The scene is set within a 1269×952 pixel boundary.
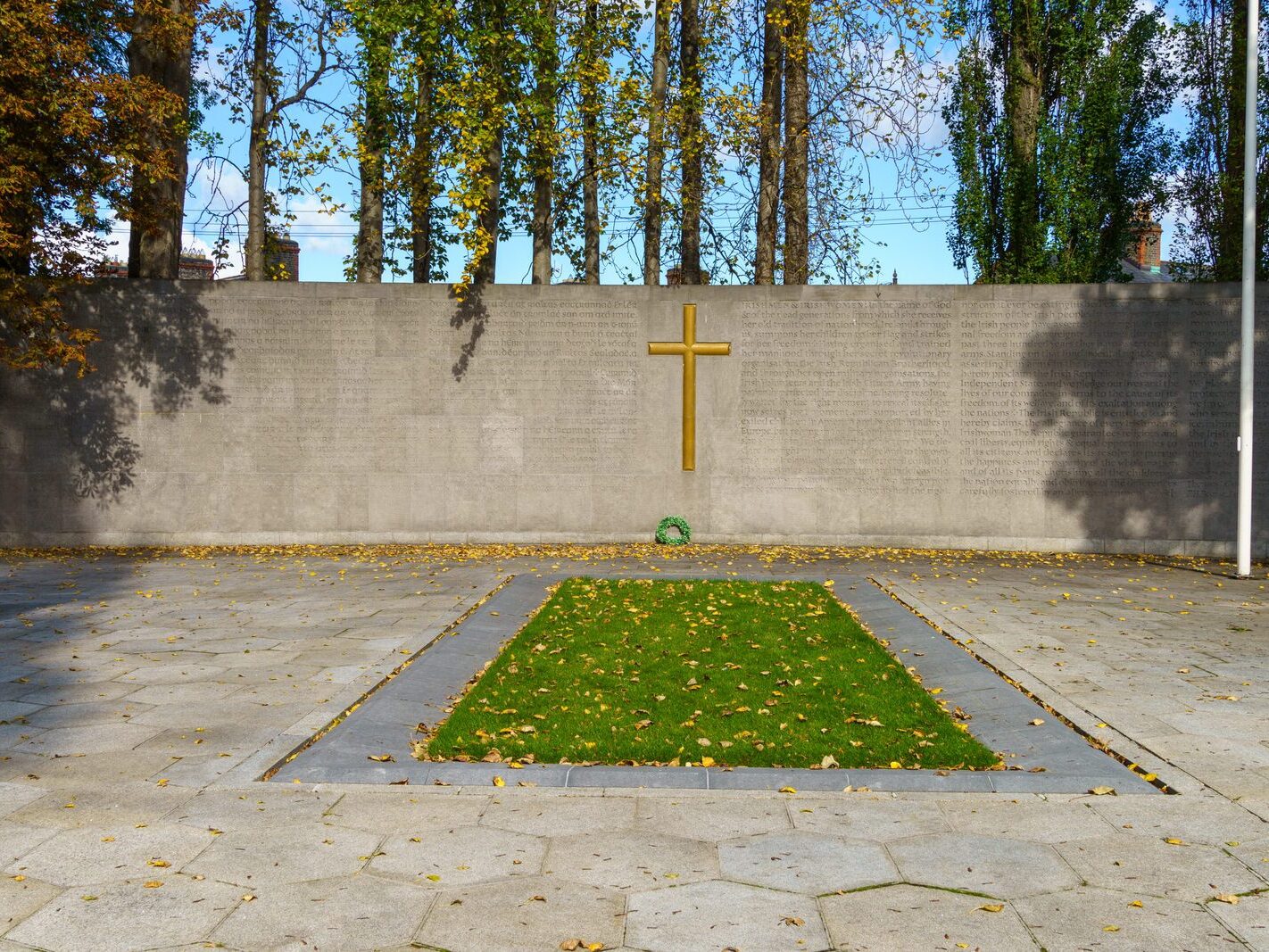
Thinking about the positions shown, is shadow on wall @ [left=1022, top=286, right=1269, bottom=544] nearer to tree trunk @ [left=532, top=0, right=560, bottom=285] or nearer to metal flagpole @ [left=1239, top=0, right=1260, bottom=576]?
metal flagpole @ [left=1239, top=0, right=1260, bottom=576]

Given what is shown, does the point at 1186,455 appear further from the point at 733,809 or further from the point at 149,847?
the point at 149,847

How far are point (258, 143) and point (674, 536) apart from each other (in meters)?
8.18

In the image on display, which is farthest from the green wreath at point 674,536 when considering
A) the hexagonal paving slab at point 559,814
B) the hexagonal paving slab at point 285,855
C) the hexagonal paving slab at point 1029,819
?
the hexagonal paving slab at point 285,855

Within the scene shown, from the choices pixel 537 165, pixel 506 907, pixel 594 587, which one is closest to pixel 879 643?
pixel 594 587

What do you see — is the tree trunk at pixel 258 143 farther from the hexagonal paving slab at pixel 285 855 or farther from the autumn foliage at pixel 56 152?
the hexagonal paving slab at pixel 285 855

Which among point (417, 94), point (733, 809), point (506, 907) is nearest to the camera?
point (506, 907)

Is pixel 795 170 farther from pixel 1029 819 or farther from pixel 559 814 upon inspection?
pixel 559 814

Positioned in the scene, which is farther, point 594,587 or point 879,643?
point 594,587

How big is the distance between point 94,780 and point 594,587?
580 cm

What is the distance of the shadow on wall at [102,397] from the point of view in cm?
1369

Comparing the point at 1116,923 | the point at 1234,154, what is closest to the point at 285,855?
the point at 1116,923

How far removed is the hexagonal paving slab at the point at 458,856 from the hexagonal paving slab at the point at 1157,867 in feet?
6.31

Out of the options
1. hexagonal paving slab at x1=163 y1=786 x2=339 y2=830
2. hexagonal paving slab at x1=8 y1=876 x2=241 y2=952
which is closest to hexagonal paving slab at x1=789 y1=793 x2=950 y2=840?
hexagonal paving slab at x1=163 y1=786 x2=339 y2=830

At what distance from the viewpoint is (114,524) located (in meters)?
13.8
